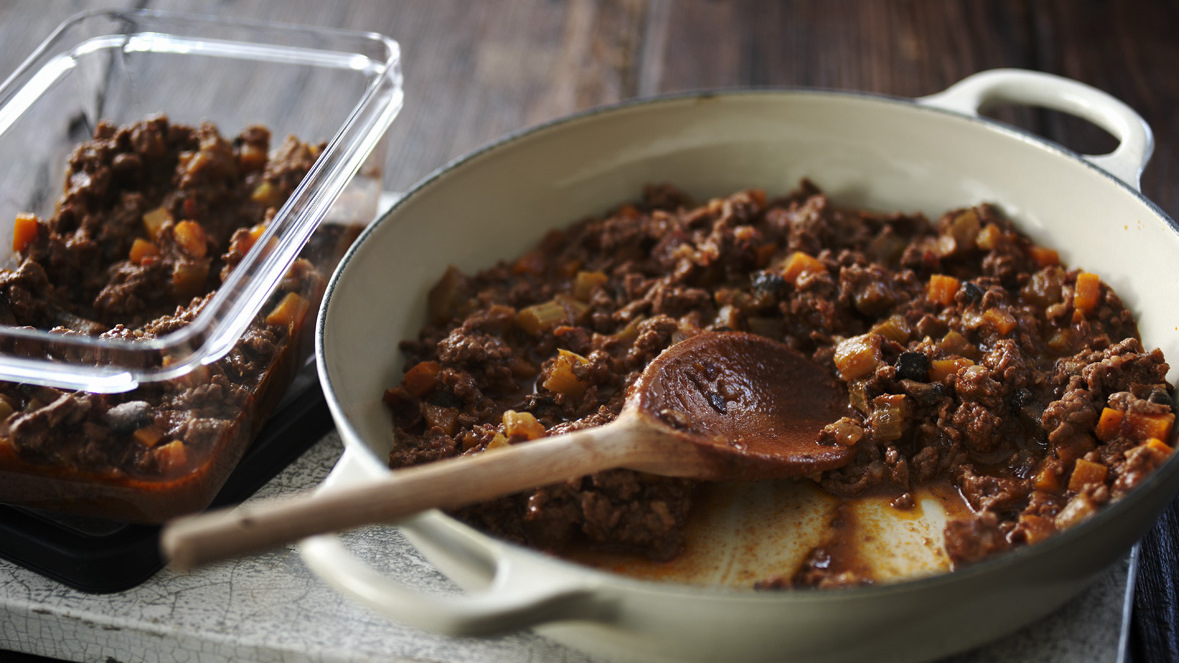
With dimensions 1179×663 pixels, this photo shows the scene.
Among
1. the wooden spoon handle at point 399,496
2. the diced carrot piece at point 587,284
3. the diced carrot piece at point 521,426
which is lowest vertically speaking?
the diced carrot piece at point 587,284

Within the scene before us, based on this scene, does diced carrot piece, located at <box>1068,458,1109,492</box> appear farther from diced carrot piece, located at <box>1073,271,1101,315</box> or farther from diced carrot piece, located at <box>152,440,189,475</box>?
diced carrot piece, located at <box>152,440,189,475</box>

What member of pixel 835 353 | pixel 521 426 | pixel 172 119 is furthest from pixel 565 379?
pixel 172 119

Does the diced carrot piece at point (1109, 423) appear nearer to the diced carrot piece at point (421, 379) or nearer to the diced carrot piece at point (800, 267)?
the diced carrot piece at point (800, 267)

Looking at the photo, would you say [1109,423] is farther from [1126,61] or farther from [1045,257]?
[1126,61]

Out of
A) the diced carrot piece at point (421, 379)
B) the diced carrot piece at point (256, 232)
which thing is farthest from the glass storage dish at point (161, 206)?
the diced carrot piece at point (421, 379)

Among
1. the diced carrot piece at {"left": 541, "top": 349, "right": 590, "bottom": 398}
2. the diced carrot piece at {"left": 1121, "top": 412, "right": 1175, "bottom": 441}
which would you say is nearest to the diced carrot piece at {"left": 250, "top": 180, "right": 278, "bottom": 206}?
the diced carrot piece at {"left": 541, "top": 349, "right": 590, "bottom": 398}

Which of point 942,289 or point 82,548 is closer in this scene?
point 82,548

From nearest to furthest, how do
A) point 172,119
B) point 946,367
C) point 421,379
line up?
point 946,367, point 421,379, point 172,119

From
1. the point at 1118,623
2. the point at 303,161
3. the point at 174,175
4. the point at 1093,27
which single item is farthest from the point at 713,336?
the point at 1093,27
